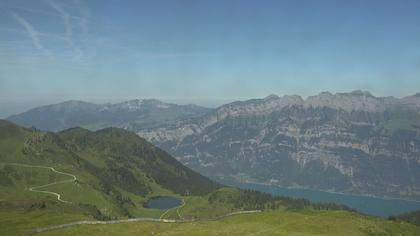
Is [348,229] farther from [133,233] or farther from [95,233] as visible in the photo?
[95,233]

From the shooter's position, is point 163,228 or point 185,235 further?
point 163,228

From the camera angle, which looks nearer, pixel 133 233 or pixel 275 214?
pixel 133 233

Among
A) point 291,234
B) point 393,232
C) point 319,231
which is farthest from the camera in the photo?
point 393,232

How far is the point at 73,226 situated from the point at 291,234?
183 ft

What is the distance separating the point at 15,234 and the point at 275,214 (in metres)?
77.6

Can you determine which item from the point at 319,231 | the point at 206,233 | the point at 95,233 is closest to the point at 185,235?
the point at 206,233

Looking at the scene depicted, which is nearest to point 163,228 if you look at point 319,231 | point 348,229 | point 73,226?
point 73,226

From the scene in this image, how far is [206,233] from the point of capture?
108062 mm

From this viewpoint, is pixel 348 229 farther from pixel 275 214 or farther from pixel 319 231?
pixel 275 214

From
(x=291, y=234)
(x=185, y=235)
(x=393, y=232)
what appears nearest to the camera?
(x=185, y=235)

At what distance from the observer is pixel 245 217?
15050cm

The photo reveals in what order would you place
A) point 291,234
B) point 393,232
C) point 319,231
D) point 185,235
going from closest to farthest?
point 185,235
point 291,234
point 319,231
point 393,232

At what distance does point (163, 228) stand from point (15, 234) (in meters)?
37.8

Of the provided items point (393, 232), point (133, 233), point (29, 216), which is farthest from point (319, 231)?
point (29, 216)
